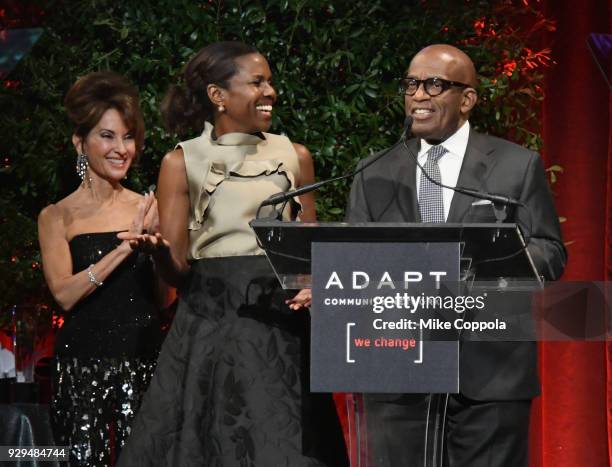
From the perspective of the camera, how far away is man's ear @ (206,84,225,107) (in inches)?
128

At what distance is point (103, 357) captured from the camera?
354 centimetres

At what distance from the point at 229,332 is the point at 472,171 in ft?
2.52

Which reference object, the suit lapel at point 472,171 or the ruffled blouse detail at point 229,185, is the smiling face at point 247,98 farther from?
the suit lapel at point 472,171

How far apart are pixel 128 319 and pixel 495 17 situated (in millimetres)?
1856

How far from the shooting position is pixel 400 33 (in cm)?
422

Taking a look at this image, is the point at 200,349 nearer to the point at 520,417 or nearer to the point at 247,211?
the point at 247,211

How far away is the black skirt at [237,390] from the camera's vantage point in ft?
9.81

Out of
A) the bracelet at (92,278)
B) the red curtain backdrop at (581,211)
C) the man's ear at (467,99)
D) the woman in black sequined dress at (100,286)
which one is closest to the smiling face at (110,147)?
the woman in black sequined dress at (100,286)

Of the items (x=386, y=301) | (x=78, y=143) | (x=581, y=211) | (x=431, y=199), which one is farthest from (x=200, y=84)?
(x=581, y=211)

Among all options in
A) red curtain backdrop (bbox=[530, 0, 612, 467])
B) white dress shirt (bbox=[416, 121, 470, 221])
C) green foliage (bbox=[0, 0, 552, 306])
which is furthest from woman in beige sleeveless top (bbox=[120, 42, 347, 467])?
red curtain backdrop (bbox=[530, 0, 612, 467])

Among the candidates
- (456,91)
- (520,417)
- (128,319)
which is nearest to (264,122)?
(456,91)

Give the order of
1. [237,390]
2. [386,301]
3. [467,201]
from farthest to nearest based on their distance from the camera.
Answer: [237,390]
[467,201]
[386,301]

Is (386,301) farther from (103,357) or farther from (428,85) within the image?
(103,357)

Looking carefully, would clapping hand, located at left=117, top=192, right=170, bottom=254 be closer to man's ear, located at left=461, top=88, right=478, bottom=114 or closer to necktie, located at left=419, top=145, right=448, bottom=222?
necktie, located at left=419, top=145, right=448, bottom=222
